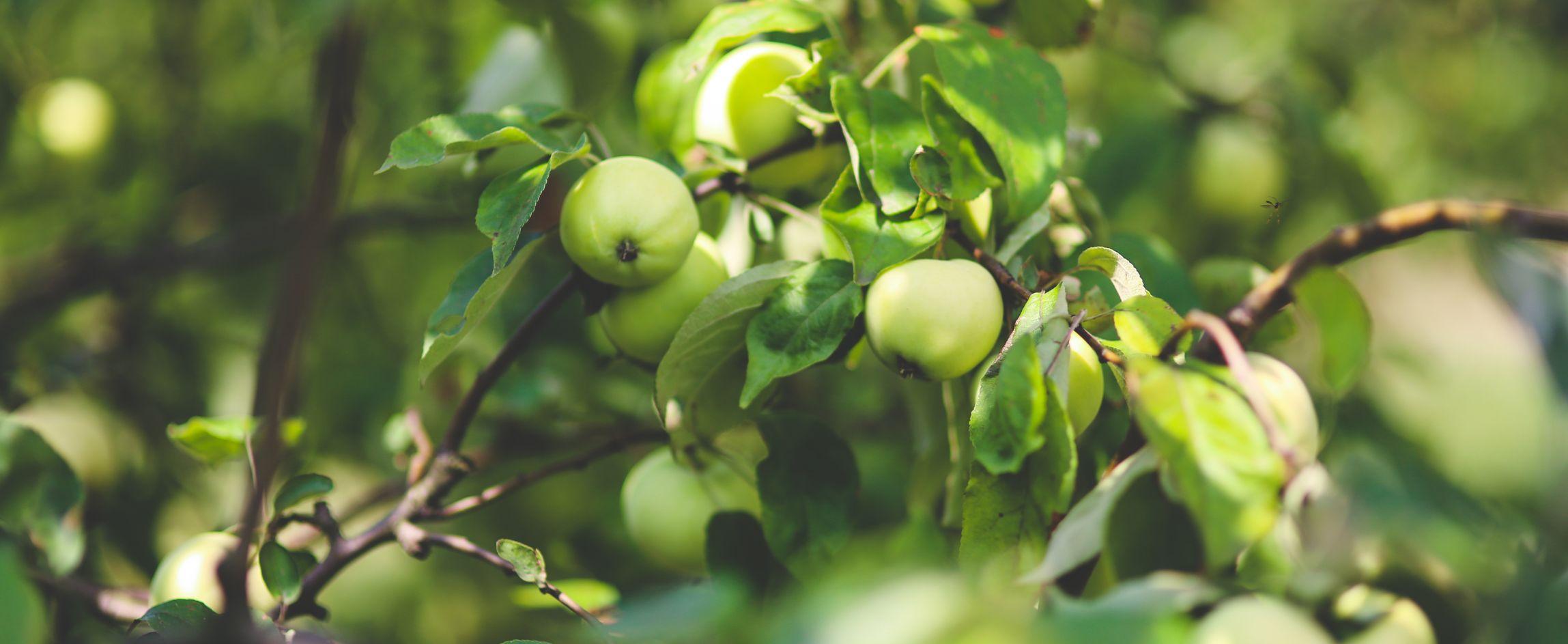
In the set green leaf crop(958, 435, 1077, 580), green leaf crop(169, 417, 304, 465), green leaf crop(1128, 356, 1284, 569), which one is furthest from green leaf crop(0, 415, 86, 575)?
green leaf crop(1128, 356, 1284, 569)

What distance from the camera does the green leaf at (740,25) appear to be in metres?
0.70

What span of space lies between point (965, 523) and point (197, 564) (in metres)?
0.54

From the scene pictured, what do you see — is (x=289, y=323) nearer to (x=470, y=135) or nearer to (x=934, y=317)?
(x=470, y=135)

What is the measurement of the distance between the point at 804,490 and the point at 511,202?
0.28 meters

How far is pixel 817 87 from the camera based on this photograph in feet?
2.29

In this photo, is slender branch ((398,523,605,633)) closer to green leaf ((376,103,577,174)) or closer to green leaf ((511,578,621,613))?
green leaf ((511,578,621,613))

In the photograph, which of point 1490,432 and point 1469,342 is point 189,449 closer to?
point 1490,432

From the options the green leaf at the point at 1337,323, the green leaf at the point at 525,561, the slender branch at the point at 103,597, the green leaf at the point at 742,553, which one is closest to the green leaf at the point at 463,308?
the green leaf at the point at 525,561

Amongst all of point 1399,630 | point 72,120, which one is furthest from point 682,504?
point 72,120

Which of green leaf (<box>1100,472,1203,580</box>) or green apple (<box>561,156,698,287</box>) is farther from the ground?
green apple (<box>561,156,698,287</box>)

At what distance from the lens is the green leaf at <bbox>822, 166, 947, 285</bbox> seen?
0.60 meters

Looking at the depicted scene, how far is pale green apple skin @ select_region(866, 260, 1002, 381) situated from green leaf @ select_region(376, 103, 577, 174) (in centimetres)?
22

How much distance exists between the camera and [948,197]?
0.62 m

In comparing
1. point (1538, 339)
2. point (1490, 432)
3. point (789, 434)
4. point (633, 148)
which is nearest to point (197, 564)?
point (789, 434)
